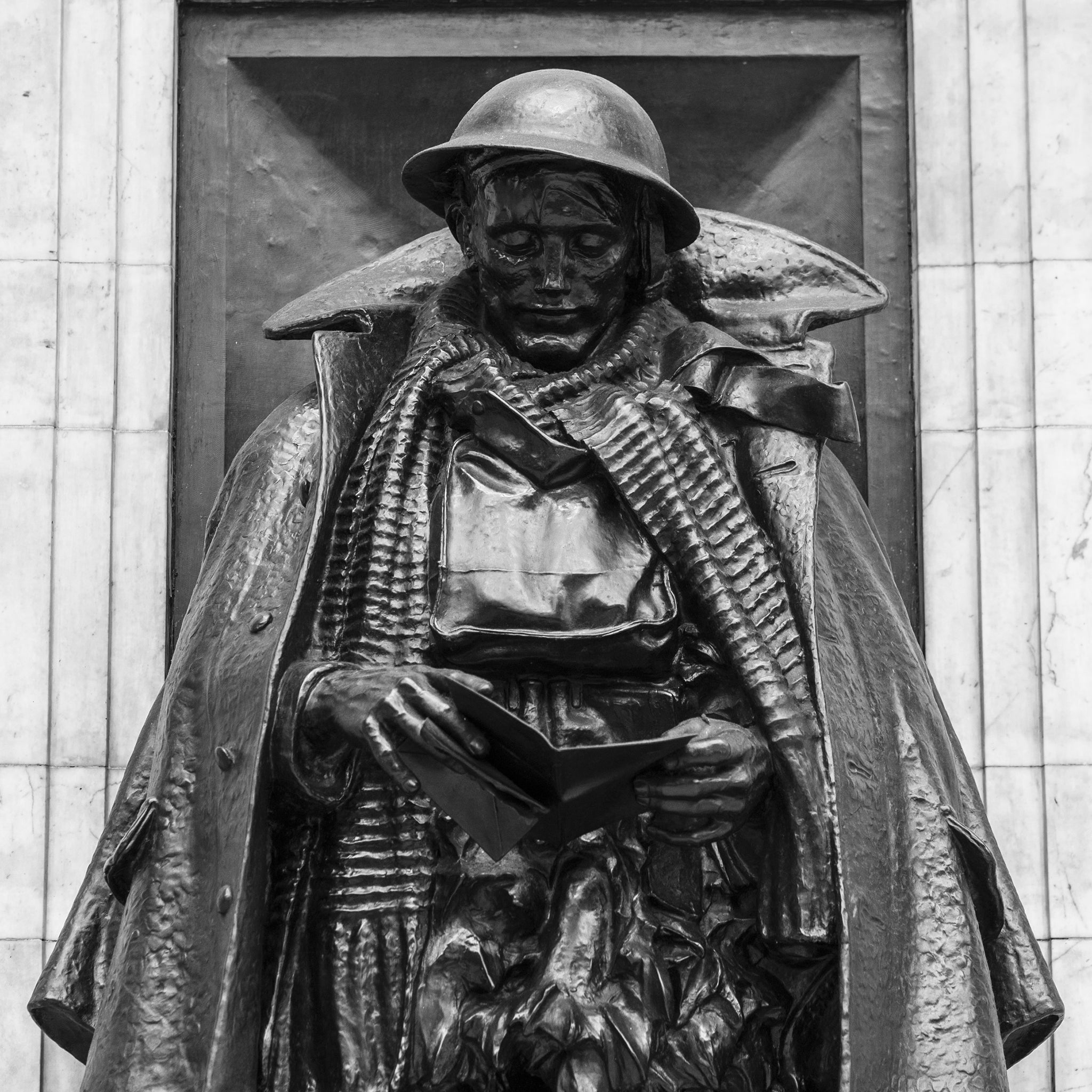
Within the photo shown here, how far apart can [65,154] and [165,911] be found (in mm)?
2227

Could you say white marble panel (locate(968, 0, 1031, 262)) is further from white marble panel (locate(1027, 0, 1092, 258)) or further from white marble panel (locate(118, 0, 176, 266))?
white marble panel (locate(118, 0, 176, 266))

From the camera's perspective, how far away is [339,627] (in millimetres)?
5008

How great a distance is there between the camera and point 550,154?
5066 mm

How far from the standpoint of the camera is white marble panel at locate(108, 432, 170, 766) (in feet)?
20.1

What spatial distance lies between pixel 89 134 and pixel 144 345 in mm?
528

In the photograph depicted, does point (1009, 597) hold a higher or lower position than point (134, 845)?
higher

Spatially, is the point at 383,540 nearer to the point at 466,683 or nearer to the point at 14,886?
the point at 466,683

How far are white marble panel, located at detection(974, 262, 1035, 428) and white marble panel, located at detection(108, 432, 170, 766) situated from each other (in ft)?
6.34

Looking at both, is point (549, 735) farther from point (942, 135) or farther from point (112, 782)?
point (942, 135)

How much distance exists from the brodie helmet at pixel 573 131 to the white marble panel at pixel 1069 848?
1627 millimetres

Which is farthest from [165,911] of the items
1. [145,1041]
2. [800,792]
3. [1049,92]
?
[1049,92]

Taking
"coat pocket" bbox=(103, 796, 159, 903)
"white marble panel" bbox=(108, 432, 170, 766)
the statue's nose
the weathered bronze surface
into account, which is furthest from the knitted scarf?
"white marble panel" bbox=(108, 432, 170, 766)

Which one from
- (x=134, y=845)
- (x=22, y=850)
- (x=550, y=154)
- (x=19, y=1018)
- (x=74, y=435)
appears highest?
(x=550, y=154)

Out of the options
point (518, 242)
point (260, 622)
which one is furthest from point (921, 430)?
point (260, 622)
